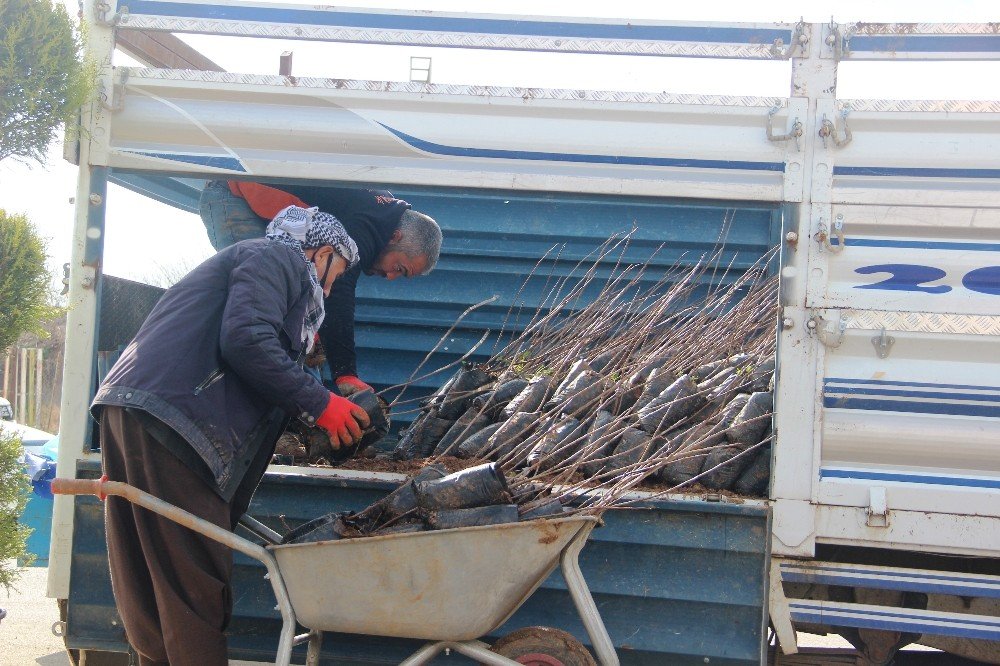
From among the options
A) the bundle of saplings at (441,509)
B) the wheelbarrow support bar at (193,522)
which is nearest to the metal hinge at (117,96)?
the wheelbarrow support bar at (193,522)

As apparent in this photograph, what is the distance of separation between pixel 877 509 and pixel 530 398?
5.08 ft

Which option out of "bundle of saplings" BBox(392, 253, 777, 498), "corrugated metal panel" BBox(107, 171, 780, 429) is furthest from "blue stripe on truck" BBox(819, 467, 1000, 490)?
"corrugated metal panel" BBox(107, 171, 780, 429)

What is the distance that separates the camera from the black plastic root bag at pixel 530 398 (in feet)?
13.2

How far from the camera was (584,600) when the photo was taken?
104 inches

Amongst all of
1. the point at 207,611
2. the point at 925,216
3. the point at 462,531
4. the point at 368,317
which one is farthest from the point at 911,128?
the point at 368,317

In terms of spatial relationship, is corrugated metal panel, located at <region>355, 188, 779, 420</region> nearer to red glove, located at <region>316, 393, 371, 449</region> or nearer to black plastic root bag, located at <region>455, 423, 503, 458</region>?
black plastic root bag, located at <region>455, 423, 503, 458</region>

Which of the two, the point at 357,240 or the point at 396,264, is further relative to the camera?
the point at 396,264

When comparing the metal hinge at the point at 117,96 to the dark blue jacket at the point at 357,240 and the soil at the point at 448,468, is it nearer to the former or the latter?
the dark blue jacket at the point at 357,240

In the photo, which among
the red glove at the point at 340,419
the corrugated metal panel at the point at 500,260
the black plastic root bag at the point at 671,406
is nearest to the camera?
the red glove at the point at 340,419

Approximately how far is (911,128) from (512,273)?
311 centimetres

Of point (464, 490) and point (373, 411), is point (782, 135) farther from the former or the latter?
point (373, 411)

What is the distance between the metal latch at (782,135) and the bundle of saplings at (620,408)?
933 millimetres

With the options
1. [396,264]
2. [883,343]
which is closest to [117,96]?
[396,264]

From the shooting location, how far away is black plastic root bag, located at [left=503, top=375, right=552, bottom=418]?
4023 millimetres
